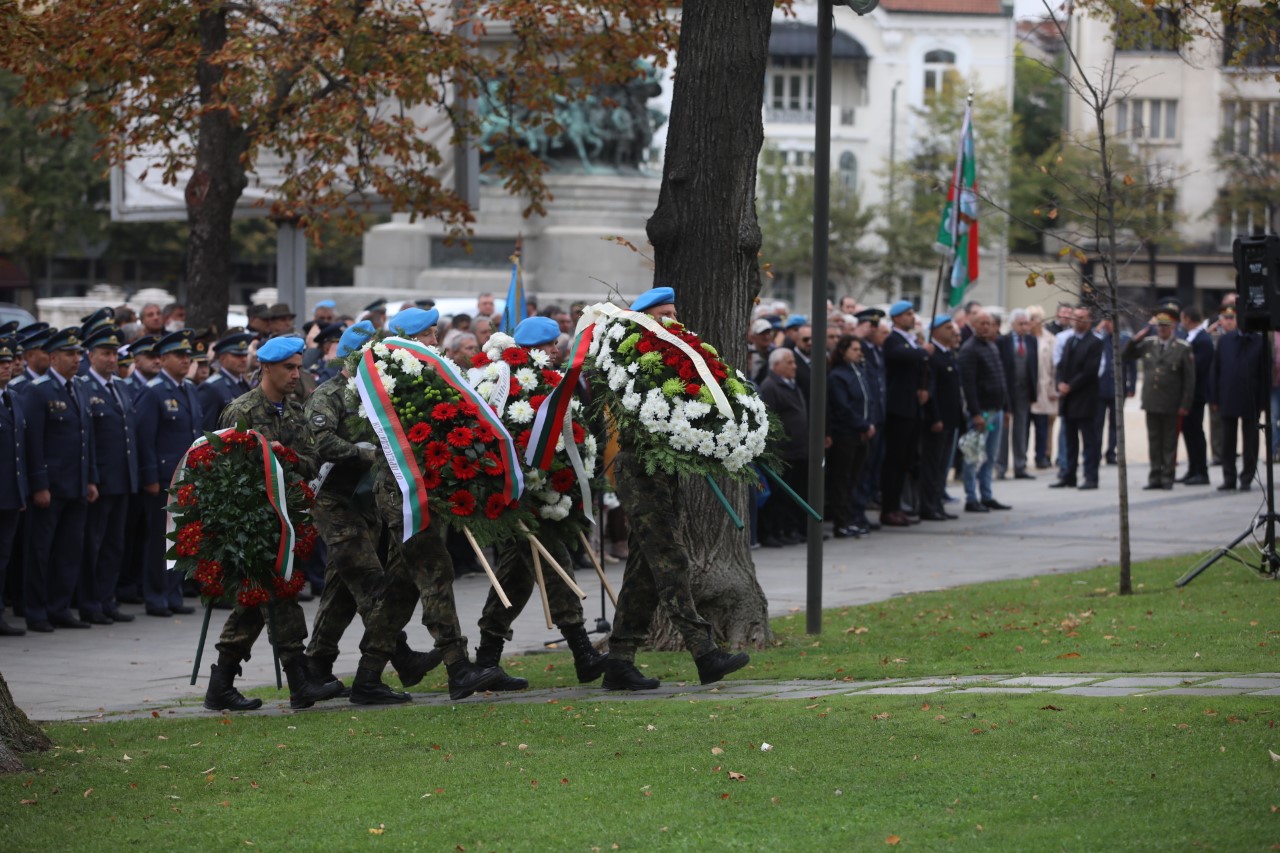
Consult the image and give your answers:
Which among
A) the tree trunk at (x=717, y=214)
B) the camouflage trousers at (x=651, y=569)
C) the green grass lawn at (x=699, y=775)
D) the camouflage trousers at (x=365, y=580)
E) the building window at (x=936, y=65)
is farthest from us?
the building window at (x=936, y=65)

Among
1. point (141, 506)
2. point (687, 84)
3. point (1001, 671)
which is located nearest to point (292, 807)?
point (1001, 671)

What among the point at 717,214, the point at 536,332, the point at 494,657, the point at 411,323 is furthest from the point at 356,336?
the point at 717,214

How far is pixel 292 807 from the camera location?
780cm

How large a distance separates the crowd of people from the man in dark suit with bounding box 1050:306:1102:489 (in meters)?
0.02

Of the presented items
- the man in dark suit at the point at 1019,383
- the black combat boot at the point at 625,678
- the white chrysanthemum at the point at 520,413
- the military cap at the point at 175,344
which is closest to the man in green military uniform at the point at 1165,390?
the man in dark suit at the point at 1019,383

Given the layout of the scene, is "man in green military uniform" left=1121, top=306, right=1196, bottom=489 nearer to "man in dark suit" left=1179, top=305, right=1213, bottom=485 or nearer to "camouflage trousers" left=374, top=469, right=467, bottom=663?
"man in dark suit" left=1179, top=305, right=1213, bottom=485

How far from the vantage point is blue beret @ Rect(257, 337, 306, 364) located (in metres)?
11.1

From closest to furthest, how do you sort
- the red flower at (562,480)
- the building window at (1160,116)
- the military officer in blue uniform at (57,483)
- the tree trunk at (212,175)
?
the red flower at (562,480)
the military officer in blue uniform at (57,483)
the tree trunk at (212,175)
the building window at (1160,116)

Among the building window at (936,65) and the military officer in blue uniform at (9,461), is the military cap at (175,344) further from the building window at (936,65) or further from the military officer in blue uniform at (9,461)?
the building window at (936,65)

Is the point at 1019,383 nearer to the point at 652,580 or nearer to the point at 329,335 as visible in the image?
the point at 329,335

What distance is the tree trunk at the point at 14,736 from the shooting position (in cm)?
848

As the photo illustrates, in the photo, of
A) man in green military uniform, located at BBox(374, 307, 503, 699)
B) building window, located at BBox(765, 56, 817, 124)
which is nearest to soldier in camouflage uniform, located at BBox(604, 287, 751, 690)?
man in green military uniform, located at BBox(374, 307, 503, 699)

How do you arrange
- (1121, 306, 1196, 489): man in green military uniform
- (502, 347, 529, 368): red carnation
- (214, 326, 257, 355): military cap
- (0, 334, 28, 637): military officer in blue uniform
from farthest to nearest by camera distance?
(1121, 306, 1196, 489): man in green military uniform
(214, 326, 257, 355): military cap
(0, 334, 28, 637): military officer in blue uniform
(502, 347, 529, 368): red carnation

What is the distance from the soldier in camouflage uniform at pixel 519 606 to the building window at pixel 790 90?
79300 millimetres
